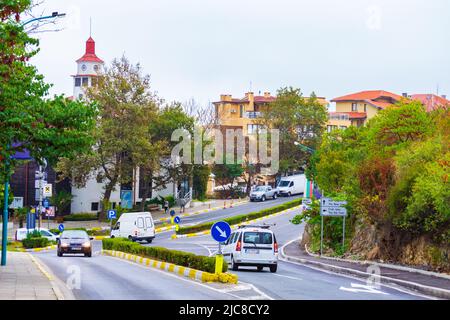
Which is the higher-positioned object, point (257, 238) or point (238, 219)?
point (257, 238)

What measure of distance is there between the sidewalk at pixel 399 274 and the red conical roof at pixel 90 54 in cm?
6177

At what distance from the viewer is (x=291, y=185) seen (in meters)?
99.8

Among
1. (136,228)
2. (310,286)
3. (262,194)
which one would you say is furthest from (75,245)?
(262,194)

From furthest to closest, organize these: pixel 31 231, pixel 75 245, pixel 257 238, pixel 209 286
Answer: pixel 31 231 < pixel 75 245 < pixel 257 238 < pixel 209 286

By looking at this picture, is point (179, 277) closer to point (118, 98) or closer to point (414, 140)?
point (414, 140)

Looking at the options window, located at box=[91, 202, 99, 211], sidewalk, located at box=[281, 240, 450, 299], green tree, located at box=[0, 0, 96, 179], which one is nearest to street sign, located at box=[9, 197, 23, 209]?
window, located at box=[91, 202, 99, 211]

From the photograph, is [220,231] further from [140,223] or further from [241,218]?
[241,218]

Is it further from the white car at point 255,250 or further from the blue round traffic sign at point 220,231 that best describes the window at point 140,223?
the blue round traffic sign at point 220,231

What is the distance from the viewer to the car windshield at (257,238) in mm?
33812

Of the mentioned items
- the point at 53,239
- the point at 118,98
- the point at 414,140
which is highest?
the point at 118,98

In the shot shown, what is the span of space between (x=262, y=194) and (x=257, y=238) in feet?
202

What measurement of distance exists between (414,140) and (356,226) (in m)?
5.39

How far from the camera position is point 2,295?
20266 mm
